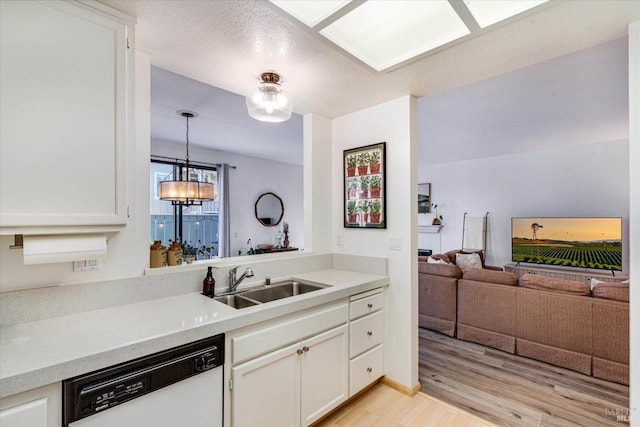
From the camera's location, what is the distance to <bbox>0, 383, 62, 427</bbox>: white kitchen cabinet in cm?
95

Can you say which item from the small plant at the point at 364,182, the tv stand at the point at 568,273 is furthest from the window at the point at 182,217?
the tv stand at the point at 568,273

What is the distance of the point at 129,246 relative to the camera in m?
1.68

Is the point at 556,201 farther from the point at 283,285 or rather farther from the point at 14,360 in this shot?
the point at 14,360

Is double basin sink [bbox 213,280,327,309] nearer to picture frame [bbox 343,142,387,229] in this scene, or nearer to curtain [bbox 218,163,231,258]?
picture frame [bbox 343,142,387,229]

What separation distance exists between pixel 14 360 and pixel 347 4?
184cm

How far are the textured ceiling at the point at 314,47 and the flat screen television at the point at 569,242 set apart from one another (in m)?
4.52

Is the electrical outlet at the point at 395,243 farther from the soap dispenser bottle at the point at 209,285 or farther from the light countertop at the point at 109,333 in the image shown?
the soap dispenser bottle at the point at 209,285

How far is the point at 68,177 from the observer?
1265 mm

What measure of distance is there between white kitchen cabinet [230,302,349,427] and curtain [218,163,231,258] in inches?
159

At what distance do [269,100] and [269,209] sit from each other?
463 cm

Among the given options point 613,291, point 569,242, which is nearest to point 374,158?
point 613,291

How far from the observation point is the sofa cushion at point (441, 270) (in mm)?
3453

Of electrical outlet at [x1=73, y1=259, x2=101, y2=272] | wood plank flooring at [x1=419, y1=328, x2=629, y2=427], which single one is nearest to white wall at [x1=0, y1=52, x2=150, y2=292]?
electrical outlet at [x1=73, y1=259, x2=101, y2=272]

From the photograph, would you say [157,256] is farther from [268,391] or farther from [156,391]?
[268,391]
